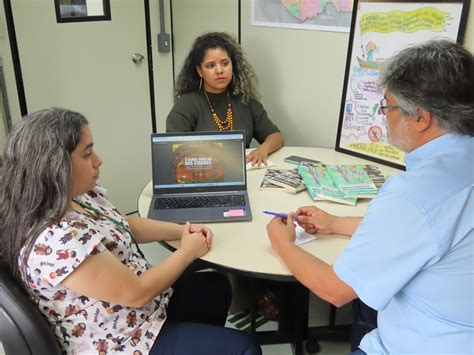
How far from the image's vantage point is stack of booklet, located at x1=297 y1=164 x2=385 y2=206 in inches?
64.2

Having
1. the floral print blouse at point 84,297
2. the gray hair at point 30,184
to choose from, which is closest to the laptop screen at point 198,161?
the floral print blouse at point 84,297

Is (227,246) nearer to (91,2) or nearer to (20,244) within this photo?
(20,244)

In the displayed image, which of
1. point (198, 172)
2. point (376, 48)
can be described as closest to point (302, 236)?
point (198, 172)

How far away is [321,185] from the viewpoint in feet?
5.56

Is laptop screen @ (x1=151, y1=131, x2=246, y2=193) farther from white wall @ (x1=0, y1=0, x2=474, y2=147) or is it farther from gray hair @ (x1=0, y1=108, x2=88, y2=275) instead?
white wall @ (x1=0, y1=0, x2=474, y2=147)

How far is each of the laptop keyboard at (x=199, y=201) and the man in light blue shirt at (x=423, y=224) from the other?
59 centimetres

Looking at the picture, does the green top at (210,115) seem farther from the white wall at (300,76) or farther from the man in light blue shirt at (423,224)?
the man in light blue shirt at (423,224)

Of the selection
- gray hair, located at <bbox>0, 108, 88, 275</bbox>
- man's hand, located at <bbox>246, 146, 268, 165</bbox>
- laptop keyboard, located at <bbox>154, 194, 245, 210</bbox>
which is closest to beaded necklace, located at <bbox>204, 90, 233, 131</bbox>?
man's hand, located at <bbox>246, 146, 268, 165</bbox>

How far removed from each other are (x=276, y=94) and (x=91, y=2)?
122 centimetres

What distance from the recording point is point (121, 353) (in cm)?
113

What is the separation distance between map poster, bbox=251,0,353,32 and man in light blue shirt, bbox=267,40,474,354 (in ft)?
3.92

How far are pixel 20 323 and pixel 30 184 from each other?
309mm

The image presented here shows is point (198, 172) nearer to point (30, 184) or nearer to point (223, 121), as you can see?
point (30, 184)

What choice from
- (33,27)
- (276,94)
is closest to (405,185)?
(276,94)
